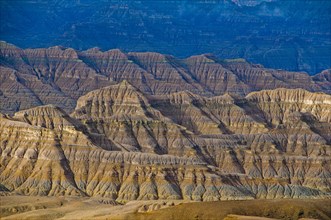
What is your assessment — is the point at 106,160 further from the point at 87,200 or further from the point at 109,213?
the point at 109,213

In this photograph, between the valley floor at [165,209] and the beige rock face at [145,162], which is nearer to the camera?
the valley floor at [165,209]

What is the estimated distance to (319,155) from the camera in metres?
185

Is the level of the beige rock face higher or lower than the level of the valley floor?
higher

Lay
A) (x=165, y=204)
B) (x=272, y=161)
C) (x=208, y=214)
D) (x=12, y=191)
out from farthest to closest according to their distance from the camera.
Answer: (x=272, y=161) → (x=12, y=191) → (x=165, y=204) → (x=208, y=214)

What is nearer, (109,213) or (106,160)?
(109,213)

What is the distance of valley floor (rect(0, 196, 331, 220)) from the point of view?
127 meters

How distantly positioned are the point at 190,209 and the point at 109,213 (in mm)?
11010

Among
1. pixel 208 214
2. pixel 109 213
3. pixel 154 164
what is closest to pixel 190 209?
pixel 208 214

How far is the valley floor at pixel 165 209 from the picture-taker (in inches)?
5016

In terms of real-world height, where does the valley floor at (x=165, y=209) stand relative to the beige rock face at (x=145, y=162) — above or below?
below

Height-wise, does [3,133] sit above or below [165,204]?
above

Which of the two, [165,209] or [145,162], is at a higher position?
[145,162]

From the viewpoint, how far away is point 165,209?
5113 inches

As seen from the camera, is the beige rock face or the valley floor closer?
the valley floor
